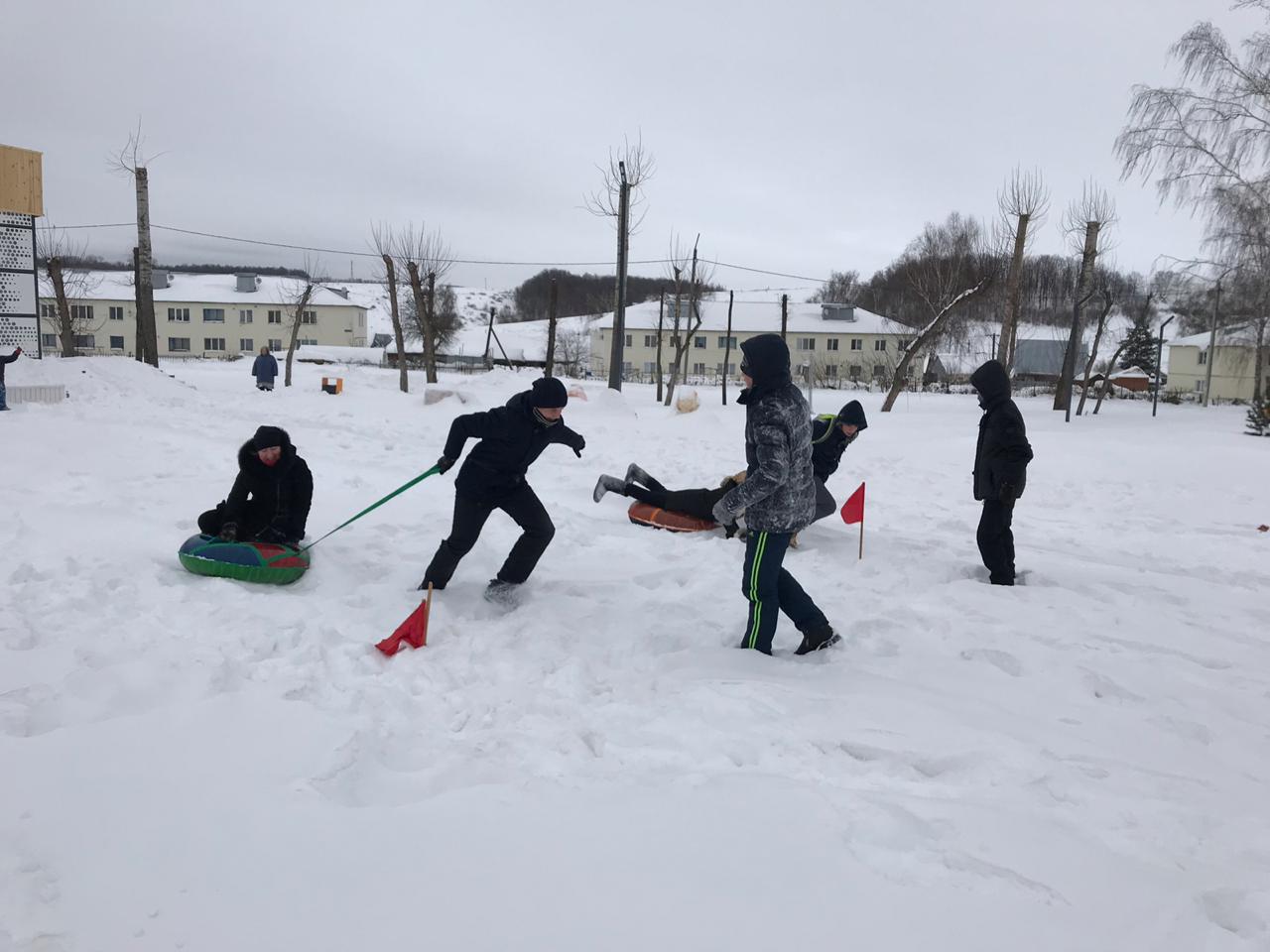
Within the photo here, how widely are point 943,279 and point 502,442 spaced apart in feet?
109

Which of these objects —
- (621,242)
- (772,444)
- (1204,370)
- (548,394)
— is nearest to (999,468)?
(772,444)

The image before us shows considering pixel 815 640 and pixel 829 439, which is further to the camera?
pixel 829 439

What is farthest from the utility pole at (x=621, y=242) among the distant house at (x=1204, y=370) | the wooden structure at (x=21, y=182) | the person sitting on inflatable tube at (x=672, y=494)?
the distant house at (x=1204, y=370)

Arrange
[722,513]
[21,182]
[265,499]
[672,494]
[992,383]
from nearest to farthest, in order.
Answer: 1. [722,513]
2. [265,499]
3. [992,383]
4. [672,494]
5. [21,182]

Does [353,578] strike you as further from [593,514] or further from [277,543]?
[593,514]

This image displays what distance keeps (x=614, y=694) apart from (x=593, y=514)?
4194 mm

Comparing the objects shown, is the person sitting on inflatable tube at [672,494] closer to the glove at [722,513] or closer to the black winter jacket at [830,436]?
the black winter jacket at [830,436]

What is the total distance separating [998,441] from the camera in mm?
5934

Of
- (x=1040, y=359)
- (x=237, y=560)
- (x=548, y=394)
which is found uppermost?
(x=1040, y=359)

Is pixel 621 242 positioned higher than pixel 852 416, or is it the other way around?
pixel 621 242

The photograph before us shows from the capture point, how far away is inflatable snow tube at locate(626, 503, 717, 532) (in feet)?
24.4

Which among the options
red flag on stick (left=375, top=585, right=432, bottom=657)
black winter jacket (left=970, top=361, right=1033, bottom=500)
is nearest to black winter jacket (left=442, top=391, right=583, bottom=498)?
red flag on stick (left=375, top=585, right=432, bottom=657)

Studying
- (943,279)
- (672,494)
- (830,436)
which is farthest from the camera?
(943,279)

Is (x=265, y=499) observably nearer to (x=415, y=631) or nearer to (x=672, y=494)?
(x=415, y=631)
